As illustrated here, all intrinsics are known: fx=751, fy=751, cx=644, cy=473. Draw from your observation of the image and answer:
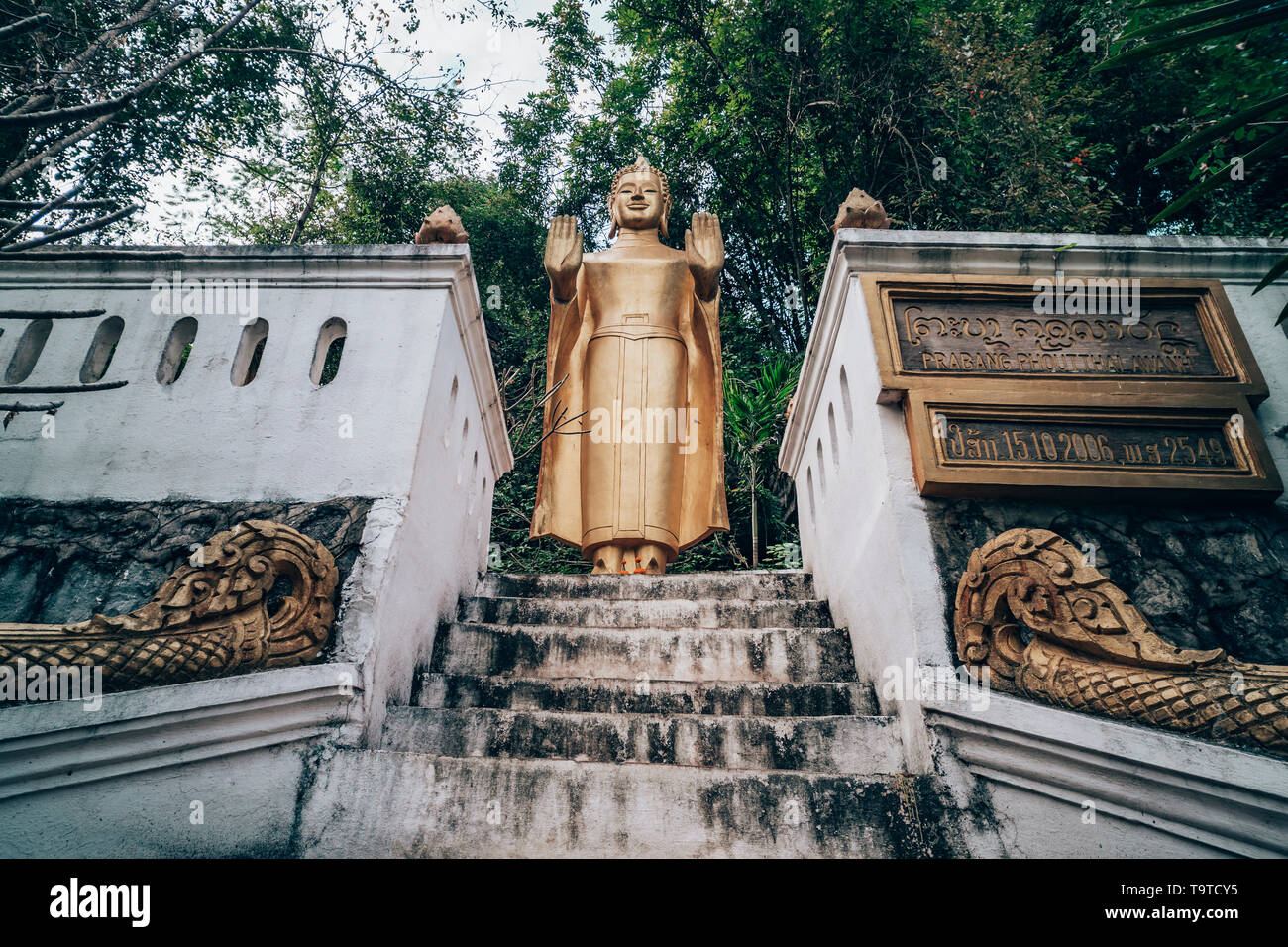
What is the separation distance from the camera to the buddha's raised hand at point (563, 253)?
18.4 ft

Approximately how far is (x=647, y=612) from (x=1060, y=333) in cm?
227

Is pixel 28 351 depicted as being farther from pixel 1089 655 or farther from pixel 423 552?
pixel 1089 655

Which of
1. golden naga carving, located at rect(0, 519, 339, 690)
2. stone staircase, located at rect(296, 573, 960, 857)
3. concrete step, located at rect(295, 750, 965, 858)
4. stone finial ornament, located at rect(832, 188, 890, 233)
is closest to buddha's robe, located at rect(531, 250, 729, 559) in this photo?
stone staircase, located at rect(296, 573, 960, 857)

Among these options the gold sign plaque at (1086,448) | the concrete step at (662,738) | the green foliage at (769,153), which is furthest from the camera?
the green foliage at (769,153)

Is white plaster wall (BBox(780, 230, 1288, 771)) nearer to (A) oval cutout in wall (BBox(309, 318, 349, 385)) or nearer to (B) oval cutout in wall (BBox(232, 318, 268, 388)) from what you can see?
(A) oval cutout in wall (BBox(309, 318, 349, 385))

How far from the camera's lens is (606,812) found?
2.26m

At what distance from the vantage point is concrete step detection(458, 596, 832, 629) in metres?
3.78

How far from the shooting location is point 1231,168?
242cm

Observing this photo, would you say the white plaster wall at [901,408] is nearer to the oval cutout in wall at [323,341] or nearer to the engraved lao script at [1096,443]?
the engraved lao script at [1096,443]

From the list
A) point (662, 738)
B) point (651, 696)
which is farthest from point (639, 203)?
point (662, 738)

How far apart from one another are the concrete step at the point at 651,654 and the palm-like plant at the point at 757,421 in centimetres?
503

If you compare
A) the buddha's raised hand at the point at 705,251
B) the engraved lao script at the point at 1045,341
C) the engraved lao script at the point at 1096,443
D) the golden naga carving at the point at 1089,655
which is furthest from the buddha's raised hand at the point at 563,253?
the golden naga carving at the point at 1089,655

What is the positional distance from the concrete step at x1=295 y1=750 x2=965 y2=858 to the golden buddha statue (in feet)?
10.4

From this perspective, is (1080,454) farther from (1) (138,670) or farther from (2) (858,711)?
(1) (138,670)
